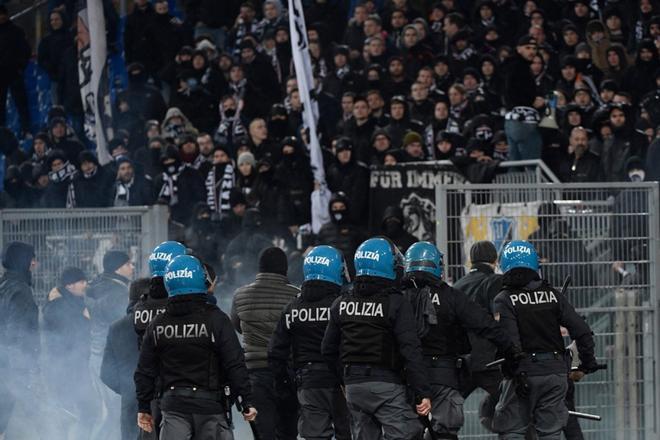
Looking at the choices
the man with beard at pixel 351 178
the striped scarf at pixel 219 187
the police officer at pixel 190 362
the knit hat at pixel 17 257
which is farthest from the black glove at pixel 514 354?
the striped scarf at pixel 219 187

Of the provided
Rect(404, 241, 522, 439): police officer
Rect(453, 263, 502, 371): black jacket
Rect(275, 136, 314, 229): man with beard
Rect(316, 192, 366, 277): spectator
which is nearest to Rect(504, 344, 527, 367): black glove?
Rect(404, 241, 522, 439): police officer

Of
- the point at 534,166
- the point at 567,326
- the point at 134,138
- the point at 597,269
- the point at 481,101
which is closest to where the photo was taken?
the point at 567,326

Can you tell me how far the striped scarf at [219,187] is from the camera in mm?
16984

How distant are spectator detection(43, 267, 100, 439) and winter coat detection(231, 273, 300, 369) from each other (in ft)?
6.91

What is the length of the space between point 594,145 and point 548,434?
5.83 m

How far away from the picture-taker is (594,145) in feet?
52.9

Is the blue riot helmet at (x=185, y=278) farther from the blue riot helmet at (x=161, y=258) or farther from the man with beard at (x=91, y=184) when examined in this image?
the man with beard at (x=91, y=184)

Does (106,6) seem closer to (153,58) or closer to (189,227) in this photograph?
(153,58)

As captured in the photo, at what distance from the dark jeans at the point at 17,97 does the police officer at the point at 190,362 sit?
11658 millimetres

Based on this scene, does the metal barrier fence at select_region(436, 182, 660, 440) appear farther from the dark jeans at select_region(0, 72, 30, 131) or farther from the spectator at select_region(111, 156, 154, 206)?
the dark jeans at select_region(0, 72, 30, 131)

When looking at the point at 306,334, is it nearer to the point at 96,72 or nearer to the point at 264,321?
the point at 264,321

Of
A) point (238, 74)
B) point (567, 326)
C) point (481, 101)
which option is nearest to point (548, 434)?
point (567, 326)

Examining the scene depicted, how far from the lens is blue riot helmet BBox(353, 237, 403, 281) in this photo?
392 inches

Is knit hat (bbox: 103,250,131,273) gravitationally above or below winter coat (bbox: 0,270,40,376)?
above
